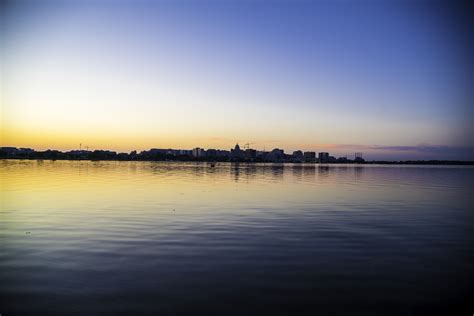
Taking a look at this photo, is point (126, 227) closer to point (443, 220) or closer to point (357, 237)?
point (357, 237)

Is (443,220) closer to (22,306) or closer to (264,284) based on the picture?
(264,284)

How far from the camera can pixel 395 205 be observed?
29.4m

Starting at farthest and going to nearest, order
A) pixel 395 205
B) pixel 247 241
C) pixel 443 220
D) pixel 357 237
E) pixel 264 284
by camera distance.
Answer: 1. pixel 395 205
2. pixel 443 220
3. pixel 357 237
4. pixel 247 241
5. pixel 264 284

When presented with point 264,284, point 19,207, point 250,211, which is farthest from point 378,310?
point 19,207

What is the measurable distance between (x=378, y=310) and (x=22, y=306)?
9.40 meters

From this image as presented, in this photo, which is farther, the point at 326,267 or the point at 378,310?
the point at 326,267

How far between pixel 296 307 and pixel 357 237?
923cm

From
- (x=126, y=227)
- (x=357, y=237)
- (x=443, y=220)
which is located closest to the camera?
(x=357, y=237)

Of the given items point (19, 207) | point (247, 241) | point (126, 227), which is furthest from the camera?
point (19, 207)

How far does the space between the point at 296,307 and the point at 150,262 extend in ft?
19.4

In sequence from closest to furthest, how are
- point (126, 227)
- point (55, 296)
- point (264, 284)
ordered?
point (55, 296) < point (264, 284) < point (126, 227)

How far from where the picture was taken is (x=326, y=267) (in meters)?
12.3

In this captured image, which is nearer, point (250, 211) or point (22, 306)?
point (22, 306)

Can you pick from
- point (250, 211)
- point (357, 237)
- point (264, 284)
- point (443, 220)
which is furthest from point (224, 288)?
point (443, 220)
